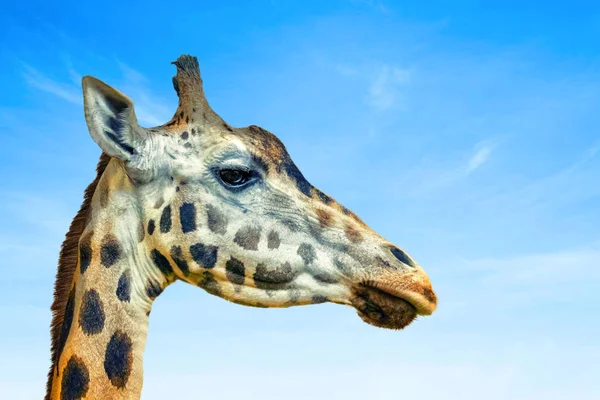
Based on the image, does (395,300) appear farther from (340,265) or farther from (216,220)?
(216,220)

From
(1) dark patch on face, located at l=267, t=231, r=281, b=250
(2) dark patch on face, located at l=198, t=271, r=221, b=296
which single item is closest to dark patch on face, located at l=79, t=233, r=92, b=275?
(2) dark patch on face, located at l=198, t=271, r=221, b=296

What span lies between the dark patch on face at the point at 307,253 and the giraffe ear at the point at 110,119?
1.78 meters

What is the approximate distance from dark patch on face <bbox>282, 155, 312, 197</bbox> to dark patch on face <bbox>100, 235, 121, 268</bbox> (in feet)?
5.82

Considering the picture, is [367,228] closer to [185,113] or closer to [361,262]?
[361,262]

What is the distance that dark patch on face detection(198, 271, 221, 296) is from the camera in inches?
250

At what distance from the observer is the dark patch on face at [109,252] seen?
20.5 feet

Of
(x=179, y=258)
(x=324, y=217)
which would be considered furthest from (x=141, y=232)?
(x=324, y=217)

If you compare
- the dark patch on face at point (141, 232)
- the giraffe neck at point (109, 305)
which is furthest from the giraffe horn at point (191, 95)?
the dark patch on face at point (141, 232)

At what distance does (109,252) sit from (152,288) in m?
0.51

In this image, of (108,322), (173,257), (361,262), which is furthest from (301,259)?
(108,322)

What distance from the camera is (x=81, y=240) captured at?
647 cm

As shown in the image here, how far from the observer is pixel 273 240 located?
21.1 feet

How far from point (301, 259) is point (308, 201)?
64 cm

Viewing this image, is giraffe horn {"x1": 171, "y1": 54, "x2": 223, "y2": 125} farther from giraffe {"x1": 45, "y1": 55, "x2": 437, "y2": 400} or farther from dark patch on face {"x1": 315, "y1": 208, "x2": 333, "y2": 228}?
dark patch on face {"x1": 315, "y1": 208, "x2": 333, "y2": 228}
